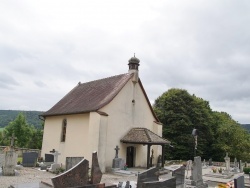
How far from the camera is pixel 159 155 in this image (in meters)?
28.2

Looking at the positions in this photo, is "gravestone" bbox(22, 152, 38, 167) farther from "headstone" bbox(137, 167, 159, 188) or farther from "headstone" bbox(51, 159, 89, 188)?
"headstone" bbox(137, 167, 159, 188)

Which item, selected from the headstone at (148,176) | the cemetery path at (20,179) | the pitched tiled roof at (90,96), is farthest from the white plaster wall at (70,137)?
the headstone at (148,176)

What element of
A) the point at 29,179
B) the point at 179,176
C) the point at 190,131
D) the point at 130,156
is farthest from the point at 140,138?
the point at 190,131

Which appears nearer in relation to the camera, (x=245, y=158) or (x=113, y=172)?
(x=113, y=172)

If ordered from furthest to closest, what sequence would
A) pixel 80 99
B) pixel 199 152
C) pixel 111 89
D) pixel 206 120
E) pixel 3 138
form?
pixel 3 138 → pixel 206 120 → pixel 199 152 → pixel 80 99 → pixel 111 89

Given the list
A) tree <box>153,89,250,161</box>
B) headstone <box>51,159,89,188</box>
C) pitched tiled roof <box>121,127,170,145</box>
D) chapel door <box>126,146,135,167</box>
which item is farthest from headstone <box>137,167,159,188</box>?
tree <box>153,89,250,161</box>

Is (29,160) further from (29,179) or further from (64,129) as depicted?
(29,179)

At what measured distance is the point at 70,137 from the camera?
24938mm

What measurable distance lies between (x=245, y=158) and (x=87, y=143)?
1144 inches

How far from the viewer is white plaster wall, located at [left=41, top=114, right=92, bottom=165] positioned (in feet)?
75.8

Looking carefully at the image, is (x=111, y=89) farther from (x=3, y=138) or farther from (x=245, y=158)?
(x=3, y=138)

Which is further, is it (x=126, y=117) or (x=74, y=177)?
(x=126, y=117)

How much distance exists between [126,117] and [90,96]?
4.32 meters

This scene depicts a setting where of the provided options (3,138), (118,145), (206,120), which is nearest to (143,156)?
(118,145)
